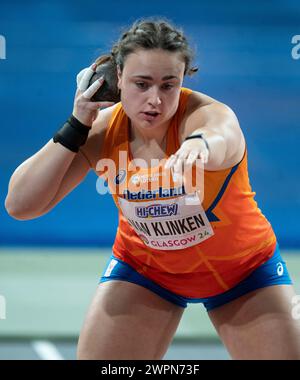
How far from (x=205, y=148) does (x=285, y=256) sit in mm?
5040

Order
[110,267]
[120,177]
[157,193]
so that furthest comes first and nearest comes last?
[110,267], [120,177], [157,193]

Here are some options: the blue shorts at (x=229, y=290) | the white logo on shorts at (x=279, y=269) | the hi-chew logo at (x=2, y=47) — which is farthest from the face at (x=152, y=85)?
the hi-chew logo at (x=2, y=47)

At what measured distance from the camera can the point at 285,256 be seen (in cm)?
738

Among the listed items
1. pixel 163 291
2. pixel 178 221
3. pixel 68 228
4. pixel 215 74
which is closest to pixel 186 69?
pixel 178 221

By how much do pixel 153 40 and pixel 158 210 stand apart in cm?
65

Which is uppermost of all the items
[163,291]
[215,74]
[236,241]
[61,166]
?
[215,74]

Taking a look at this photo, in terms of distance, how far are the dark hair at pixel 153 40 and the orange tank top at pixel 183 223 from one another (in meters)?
0.23

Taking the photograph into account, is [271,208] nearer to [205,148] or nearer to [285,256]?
[285,256]

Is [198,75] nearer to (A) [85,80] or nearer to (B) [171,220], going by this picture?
(A) [85,80]

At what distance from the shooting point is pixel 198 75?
672cm

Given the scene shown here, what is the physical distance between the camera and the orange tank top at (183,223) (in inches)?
117

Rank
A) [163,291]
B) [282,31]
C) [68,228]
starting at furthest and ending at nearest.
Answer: [68,228]
[282,31]
[163,291]

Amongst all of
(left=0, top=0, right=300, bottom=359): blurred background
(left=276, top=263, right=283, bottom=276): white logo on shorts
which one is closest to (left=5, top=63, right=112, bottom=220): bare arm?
(left=276, top=263, right=283, bottom=276): white logo on shorts

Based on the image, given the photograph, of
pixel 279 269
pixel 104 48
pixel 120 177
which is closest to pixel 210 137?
pixel 120 177
